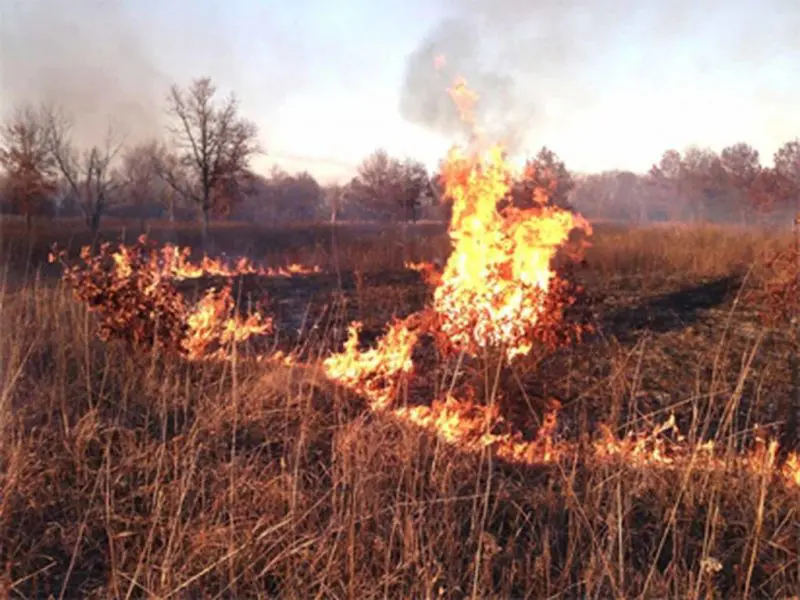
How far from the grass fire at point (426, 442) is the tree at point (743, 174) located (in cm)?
1993

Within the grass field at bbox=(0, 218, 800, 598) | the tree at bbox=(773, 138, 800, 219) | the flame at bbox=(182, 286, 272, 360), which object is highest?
the tree at bbox=(773, 138, 800, 219)

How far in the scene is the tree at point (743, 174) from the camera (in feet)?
83.6

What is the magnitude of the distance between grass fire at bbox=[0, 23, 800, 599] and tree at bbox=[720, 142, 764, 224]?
1993 cm

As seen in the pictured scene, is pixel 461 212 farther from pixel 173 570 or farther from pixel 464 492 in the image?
pixel 173 570

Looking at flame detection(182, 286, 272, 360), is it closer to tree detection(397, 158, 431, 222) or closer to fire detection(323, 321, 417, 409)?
fire detection(323, 321, 417, 409)

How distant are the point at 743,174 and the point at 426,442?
98.8 feet

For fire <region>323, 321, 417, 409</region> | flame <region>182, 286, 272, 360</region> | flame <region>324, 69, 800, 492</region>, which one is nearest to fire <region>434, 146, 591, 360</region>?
flame <region>324, 69, 800, 492</region>

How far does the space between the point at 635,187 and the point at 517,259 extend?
50.1 m

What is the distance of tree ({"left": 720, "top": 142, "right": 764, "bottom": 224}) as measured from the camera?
2547cm

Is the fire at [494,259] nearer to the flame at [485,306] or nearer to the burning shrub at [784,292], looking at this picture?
the flame at [485,306]

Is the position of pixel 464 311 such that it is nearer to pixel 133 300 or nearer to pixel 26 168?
pixel 133 300

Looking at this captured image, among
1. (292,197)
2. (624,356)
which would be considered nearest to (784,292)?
(624,356)

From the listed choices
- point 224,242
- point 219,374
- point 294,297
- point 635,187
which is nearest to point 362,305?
point 294,297

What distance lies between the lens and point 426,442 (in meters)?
3.62
